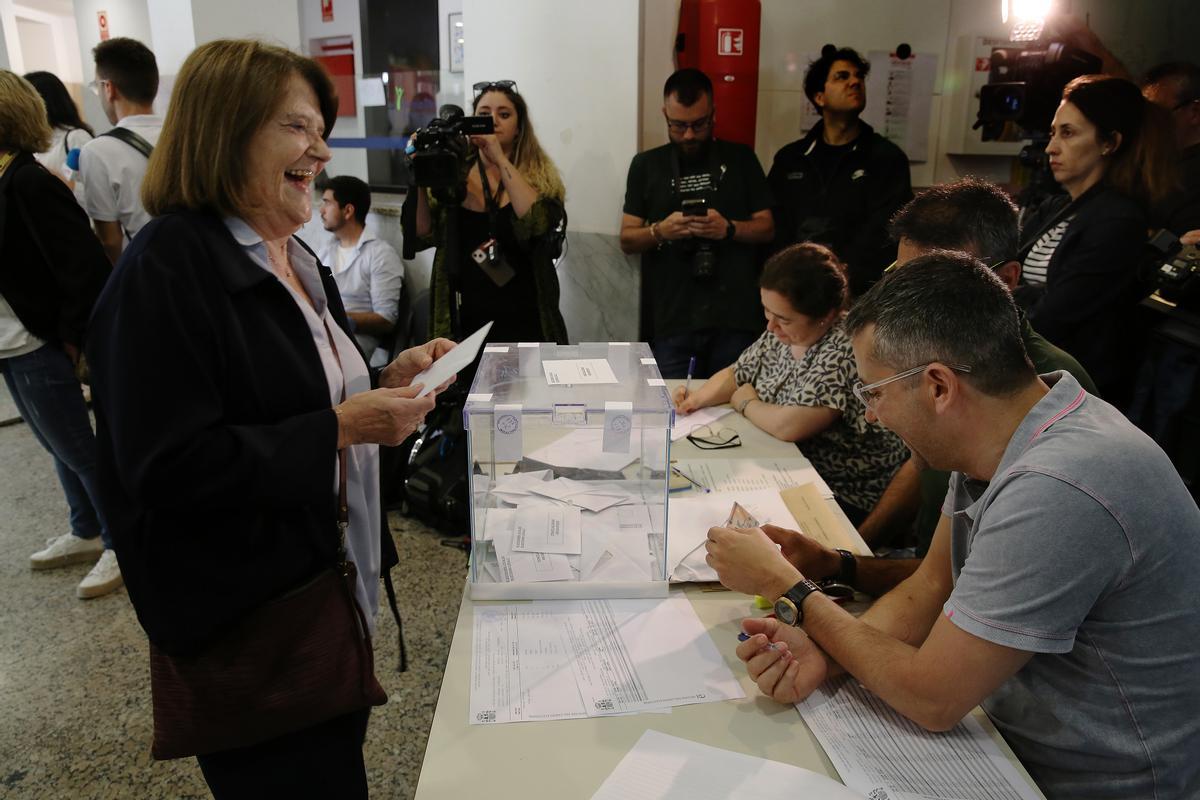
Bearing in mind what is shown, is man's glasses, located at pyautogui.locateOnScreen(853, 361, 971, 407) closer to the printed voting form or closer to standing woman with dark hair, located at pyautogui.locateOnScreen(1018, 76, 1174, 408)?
the printed voting form

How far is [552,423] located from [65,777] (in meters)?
1.59

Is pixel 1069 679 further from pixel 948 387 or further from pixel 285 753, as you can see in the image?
pixel 285 753

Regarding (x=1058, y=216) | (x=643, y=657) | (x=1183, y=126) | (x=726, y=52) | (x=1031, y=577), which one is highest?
(x=726, y=52)

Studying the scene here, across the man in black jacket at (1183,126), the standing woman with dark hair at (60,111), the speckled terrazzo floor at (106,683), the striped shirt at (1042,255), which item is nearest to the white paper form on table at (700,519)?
the speckled terrazzo floor at (106,683)

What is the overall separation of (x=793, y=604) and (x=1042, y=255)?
6.53 ft

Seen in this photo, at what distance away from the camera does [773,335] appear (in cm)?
243

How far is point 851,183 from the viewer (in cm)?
321

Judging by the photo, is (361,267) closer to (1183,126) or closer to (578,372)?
(578,372)

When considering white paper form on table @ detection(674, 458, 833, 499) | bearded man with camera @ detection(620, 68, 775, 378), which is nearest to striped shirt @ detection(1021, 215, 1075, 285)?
bearded man with camera @ detection(620, 68, 775, 378)

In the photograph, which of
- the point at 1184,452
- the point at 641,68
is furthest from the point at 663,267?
the point at 1184,452

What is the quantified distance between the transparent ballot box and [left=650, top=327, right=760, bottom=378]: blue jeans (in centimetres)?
164

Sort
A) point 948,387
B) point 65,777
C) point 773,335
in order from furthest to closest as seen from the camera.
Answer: point 773,335
point 65,777
point 948,387

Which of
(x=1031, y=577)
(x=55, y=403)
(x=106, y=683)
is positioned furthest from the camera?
(x=55, y=403)

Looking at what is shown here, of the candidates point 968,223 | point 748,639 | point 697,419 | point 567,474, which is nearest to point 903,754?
point 748,639
